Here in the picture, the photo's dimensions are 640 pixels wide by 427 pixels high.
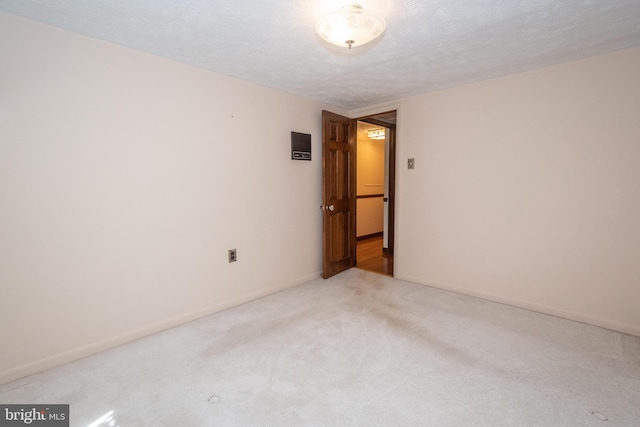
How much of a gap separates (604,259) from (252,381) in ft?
9.91

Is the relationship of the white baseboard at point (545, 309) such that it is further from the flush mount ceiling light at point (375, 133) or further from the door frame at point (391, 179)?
the flush mount ceiling light at point (375, 133)

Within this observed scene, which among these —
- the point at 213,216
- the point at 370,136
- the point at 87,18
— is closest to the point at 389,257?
the point at 370,136

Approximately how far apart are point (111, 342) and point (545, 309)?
12.6 feet

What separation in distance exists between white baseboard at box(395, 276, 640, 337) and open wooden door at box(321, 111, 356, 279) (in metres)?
1.12

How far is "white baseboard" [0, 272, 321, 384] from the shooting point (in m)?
1.97

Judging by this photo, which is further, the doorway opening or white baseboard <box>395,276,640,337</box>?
the doorway opening

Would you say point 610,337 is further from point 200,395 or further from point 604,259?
point 200,395

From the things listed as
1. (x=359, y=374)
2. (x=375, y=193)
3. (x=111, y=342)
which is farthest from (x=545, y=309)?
(x=375, y=193)

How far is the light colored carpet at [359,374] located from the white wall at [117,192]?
0.27 metres

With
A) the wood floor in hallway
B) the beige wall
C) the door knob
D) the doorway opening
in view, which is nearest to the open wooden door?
the door knob

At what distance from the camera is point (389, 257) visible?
5.12m

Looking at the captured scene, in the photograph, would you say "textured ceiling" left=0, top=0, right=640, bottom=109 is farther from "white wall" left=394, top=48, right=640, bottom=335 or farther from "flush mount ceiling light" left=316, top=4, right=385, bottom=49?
"white wall" left=394, top=48, right=640, bottom=335

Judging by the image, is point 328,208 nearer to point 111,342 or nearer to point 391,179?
point 391,179

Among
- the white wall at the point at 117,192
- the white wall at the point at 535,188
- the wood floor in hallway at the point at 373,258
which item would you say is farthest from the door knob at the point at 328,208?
the wood floor in hallway at the point at 373,258
